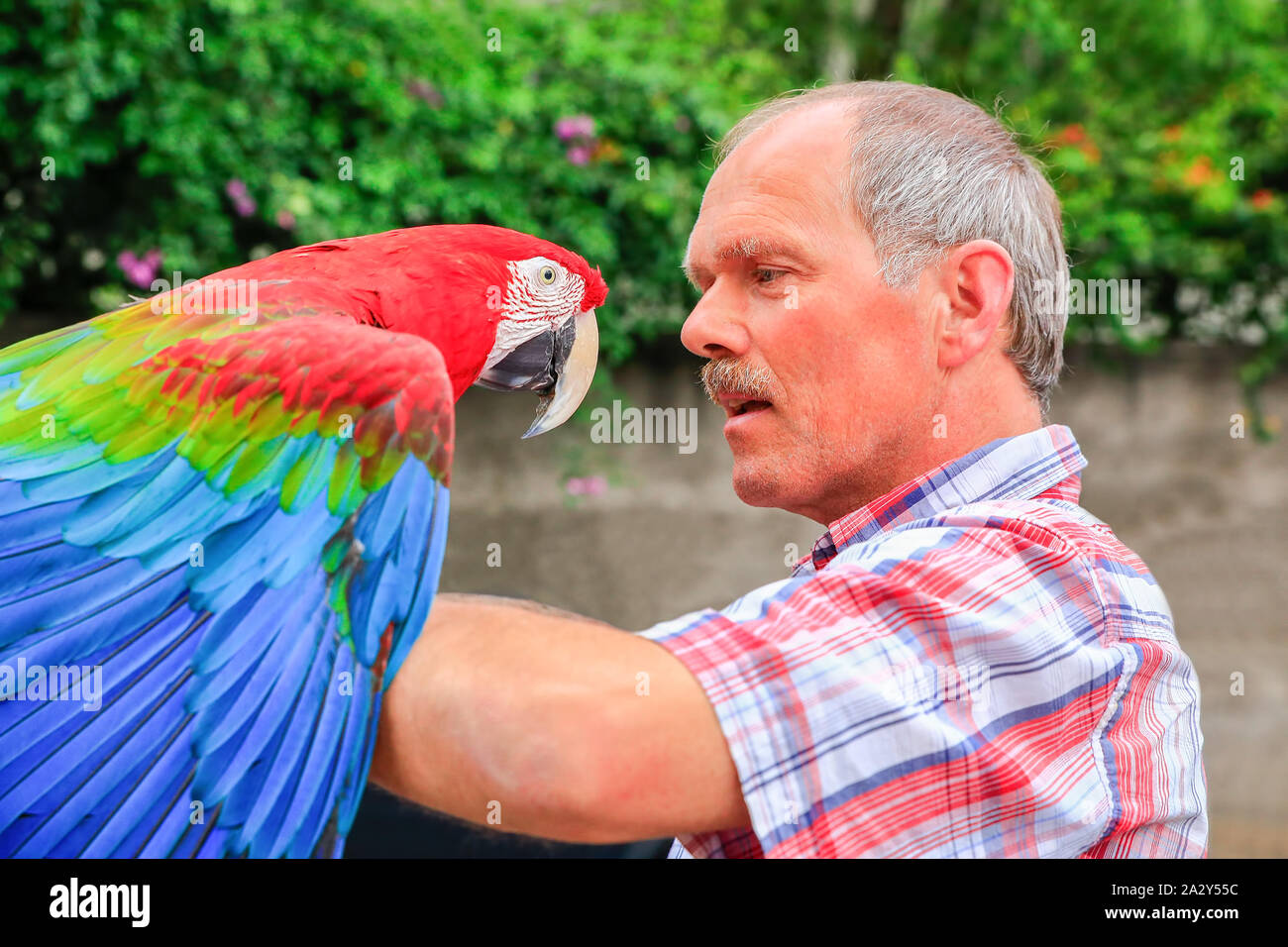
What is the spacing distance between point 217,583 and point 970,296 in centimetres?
82

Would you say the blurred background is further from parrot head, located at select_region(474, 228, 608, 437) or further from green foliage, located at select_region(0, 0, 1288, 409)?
parrot head, located at select_region(474, 228, 608, 437)

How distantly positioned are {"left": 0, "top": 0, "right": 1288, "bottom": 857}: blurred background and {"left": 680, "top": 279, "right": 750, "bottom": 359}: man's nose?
99 cm

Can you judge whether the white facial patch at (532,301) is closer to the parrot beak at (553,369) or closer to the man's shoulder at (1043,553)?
the parrot beak at (553,369)

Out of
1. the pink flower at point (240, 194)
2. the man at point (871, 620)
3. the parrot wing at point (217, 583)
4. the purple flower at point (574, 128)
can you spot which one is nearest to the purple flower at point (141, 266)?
the pink flower at point (240, 194)

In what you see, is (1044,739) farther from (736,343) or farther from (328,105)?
(328,105)

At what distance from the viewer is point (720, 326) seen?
1053mm

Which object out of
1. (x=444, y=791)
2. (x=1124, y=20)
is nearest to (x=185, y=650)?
(x=444, y=791)

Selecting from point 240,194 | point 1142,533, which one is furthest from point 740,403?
point 1142,533

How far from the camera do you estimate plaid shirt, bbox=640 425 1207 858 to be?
2.51 feet

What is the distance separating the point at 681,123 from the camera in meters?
2.95

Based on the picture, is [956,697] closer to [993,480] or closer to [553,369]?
[993,480]

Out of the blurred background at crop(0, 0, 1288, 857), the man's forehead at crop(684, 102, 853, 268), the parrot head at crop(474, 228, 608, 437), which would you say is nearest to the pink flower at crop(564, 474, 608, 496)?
the blurred background at crop(0, 0, 1288, 857)

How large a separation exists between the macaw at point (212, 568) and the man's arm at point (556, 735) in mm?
39

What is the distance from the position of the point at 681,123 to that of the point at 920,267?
81.7 inches
